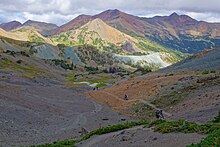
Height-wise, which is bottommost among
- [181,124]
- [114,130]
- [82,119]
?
[82,119]

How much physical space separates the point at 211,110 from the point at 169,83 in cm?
3003

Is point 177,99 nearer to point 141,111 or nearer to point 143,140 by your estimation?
point 141,111

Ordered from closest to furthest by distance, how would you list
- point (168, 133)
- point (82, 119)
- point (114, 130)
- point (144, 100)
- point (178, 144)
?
point (178, 144) → point (168, 133) → point (114, 130) → point (82, 119) → point (144, 100)

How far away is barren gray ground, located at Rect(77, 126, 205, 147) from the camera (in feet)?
69.6

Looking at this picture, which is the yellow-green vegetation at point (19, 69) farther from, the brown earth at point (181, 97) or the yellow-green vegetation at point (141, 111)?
the yellow-green vegetation at point (141, 111)

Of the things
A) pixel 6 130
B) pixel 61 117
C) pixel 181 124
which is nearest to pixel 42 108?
pixel 61 117

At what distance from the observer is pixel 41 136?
129ft

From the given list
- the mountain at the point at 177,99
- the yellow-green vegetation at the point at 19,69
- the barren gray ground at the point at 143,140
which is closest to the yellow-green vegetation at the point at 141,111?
the mountain at the point at 177,99

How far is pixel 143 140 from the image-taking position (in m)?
23.8

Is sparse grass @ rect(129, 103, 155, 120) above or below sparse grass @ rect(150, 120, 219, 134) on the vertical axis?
below

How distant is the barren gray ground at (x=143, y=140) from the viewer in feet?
69.6

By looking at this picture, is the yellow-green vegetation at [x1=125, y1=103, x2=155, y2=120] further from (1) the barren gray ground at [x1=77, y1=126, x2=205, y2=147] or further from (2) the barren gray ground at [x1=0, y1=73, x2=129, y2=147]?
(1) the barren gray ground at [x1=77, y1=126, x2=205, y2=147]

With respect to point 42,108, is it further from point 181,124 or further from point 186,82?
point 181,124

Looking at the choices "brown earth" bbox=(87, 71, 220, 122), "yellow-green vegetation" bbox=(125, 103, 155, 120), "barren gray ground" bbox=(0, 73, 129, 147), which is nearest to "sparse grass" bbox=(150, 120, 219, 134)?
"brown earth" bbox=(87, 71, 220, 122)
